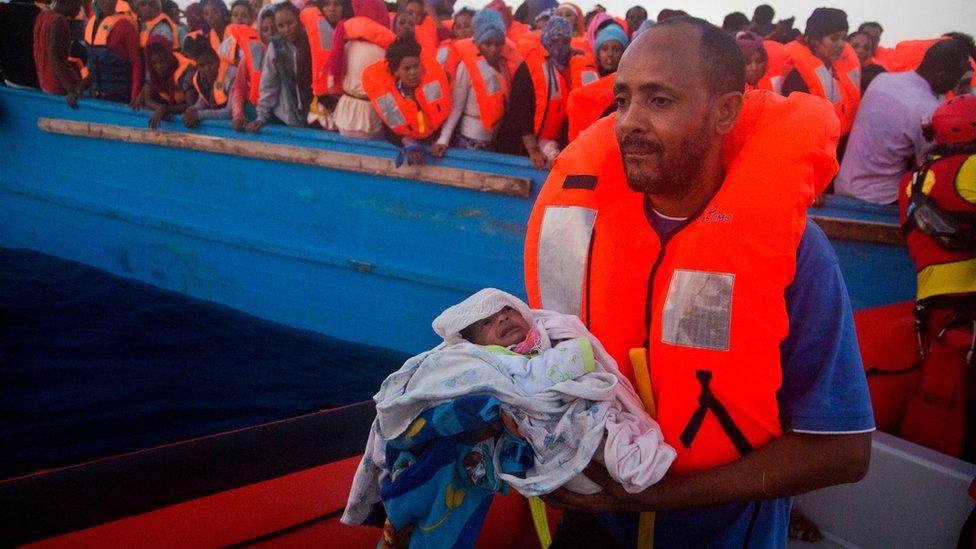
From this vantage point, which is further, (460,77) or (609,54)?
(609,54)

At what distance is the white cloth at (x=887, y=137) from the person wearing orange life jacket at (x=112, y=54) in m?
6.71

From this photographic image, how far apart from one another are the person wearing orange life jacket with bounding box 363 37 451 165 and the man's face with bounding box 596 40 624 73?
4.05ft

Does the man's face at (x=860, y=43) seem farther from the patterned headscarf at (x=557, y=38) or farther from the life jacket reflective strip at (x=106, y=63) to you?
the life jacket reflective strip at (x=106, y=63)

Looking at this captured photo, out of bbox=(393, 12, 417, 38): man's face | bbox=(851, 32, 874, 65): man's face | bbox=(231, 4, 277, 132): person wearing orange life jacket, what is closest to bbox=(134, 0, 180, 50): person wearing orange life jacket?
bbox=(231, 4, 277, 132): person wearing orange life jacket

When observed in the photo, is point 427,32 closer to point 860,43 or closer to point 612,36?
point 612,36

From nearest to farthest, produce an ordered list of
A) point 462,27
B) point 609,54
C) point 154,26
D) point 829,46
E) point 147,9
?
point 829,46, point 609,54, point 462,27, point 154,26, point 147,9

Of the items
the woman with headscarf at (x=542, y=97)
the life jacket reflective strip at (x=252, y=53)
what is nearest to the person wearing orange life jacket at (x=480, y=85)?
the woman with headscarf at (x=542, y=97)

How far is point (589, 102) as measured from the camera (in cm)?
402

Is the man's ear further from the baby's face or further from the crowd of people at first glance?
the crowd of people

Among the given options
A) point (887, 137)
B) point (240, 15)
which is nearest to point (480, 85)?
point (887, 137)

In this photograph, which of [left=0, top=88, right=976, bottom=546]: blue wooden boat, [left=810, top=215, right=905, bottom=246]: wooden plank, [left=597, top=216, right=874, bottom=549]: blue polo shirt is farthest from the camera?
[left=810, top=215, right=905, bottom=246]: wooden plank

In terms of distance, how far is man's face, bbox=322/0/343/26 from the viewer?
523 cm

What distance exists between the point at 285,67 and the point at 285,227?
1385 mm

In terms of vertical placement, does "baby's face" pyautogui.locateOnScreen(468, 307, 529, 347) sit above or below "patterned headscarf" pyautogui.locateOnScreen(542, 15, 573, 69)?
below
